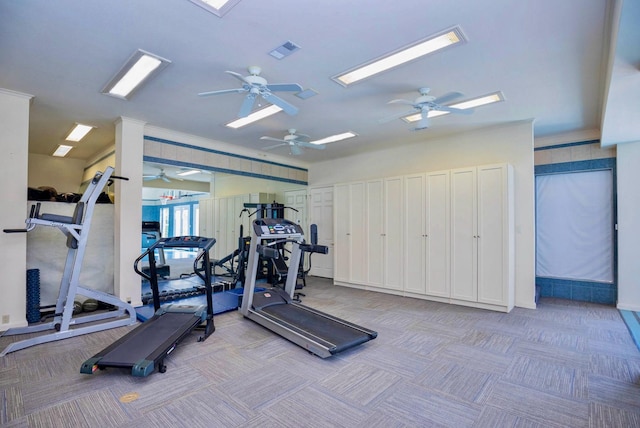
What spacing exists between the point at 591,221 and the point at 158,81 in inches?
283

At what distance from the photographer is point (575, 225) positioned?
18.5 feet

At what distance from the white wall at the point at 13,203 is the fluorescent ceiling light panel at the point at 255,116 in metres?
2.63

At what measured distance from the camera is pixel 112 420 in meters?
2.19

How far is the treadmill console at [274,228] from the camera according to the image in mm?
4551

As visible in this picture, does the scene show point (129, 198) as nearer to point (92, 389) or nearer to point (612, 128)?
point (92, 389)

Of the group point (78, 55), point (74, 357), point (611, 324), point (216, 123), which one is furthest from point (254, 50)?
point (611, 324)

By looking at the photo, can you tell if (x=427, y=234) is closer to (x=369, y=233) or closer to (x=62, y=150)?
(x=369, y=233)

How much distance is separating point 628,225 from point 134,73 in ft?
24.7

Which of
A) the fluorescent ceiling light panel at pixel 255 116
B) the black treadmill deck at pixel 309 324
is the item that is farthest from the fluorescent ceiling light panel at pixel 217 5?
the black treadmill deck at pixel 309 324

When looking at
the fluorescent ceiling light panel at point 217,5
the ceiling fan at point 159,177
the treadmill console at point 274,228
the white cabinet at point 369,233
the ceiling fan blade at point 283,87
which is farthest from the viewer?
the white cabinet at point 369,233

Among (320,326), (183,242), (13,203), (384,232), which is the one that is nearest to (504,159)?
(384,232)

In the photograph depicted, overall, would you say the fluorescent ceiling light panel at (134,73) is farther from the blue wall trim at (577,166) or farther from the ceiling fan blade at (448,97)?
the blue wall trim at (577,166)

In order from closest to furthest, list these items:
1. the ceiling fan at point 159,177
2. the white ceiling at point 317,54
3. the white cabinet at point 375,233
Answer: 1. the white ceiling at point 317,54
2. the ceiling fan at point 159,177
3. the white cabinet at point 375,233

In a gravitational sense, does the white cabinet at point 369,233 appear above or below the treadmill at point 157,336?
above
